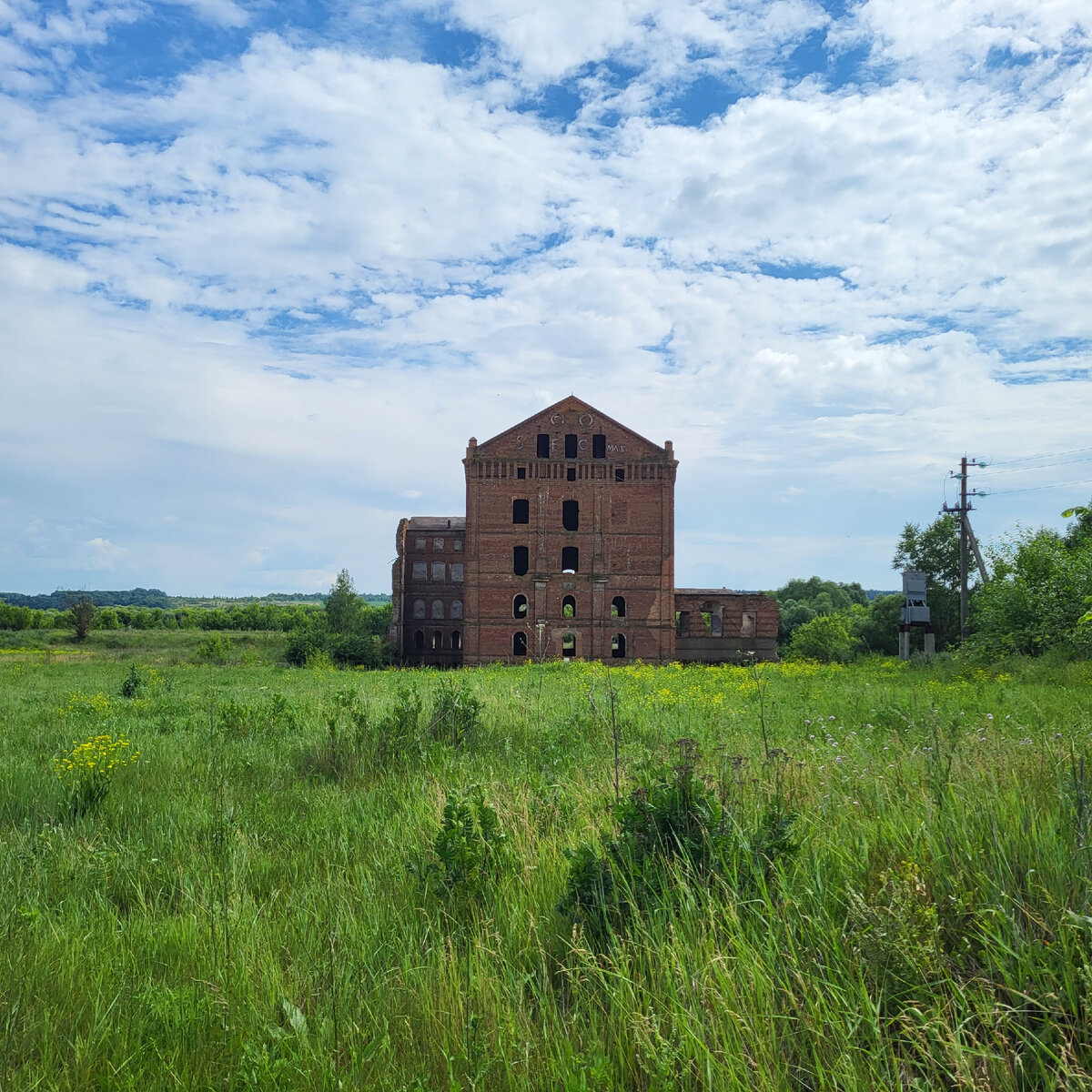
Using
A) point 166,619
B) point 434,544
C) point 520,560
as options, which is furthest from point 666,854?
point 166,619

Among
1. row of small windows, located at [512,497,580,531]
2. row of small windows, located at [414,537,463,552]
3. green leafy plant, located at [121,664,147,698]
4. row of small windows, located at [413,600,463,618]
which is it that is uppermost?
row of small windows, located at [512,497,580,531]

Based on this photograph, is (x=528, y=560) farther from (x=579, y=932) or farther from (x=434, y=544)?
(x=579, y=932)

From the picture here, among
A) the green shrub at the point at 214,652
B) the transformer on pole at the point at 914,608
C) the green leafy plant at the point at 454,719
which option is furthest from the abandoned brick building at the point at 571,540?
the green leafy plant at the point at 454,719

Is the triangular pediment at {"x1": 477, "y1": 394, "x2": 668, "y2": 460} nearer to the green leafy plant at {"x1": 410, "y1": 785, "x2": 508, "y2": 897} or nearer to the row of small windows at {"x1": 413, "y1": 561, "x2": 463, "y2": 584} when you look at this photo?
the row of small windows at {"x1": 413, "y1": 561, "x2": 463, "y2": 584}

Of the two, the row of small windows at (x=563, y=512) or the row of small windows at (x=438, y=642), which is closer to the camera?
the row of small windows at (x=563, y=512)

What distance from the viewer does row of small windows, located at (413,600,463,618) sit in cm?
4247

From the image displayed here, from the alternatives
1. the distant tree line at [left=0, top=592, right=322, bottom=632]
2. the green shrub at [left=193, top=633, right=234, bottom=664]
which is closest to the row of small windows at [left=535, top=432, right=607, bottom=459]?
the green shrub at [left=193, top=633, right=234, bottom=664]

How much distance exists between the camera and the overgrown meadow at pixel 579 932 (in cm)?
231

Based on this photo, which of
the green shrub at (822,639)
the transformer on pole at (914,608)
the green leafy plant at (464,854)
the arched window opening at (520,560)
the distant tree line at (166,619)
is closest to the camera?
the green leafy plant at (464,854)

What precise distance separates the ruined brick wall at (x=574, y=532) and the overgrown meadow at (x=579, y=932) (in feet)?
99.7

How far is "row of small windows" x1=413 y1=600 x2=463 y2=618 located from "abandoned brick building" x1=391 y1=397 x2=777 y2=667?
612cm

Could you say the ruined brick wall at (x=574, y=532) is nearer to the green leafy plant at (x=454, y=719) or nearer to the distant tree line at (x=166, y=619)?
the green leafy plant at (x=454, y=719)

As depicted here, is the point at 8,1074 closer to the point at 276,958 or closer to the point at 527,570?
the point at 276,958

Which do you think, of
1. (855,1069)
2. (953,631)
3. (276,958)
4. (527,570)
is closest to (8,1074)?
(276,958)
